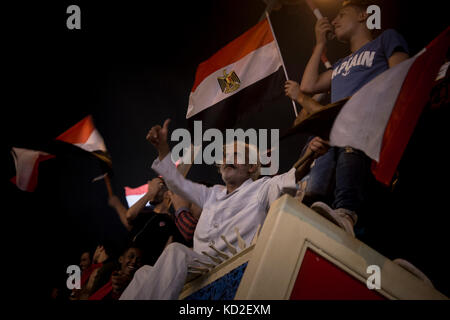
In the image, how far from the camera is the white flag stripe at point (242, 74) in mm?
3436

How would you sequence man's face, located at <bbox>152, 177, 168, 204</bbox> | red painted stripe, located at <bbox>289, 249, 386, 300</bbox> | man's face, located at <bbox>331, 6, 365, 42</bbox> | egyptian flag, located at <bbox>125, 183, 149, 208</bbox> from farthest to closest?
egyptian flag, located at <bbox>125, 183, 149, 208</bbox> < man's face, located at <bbox>152, 177, 168, 204</bbox> < man's face, located at <bbox>331, 6, 365, 42</bbox> < red painted stripe, located at <bbox>289, 249, 386, 300</bbox>

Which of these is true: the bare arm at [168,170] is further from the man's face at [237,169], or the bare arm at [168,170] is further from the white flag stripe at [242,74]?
the white flag stripe at [242,74]

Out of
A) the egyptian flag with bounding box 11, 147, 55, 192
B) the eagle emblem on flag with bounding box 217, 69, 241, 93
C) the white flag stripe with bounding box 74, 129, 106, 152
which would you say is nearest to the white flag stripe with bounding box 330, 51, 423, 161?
the eagle emblem on flag with bounding box 217, 69, 241, 93

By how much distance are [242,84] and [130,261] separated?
1.98 metres

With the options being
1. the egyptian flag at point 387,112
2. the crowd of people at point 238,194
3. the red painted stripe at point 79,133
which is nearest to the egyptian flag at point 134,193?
the red painted stripe at point 79,133

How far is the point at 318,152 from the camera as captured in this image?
220 cm

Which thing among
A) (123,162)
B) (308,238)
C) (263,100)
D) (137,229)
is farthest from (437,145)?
(123,162)

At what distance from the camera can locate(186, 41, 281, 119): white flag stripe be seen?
3.44 m

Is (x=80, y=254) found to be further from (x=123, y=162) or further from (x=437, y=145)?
(x=437, y=145)

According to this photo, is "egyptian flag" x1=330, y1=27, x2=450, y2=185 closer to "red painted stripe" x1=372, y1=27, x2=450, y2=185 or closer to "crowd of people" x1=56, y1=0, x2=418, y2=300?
"red painted stripe" x1=372, y1=27, x2=450, y2=185

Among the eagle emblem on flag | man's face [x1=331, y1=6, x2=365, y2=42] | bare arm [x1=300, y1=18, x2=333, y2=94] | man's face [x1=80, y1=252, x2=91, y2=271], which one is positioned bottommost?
man's face [x1=80, y1=252, x2=91, y2=271]

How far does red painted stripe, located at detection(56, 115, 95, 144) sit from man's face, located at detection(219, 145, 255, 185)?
225cm

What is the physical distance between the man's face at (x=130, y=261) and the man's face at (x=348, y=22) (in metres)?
2.13

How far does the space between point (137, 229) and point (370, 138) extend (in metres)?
1.84
